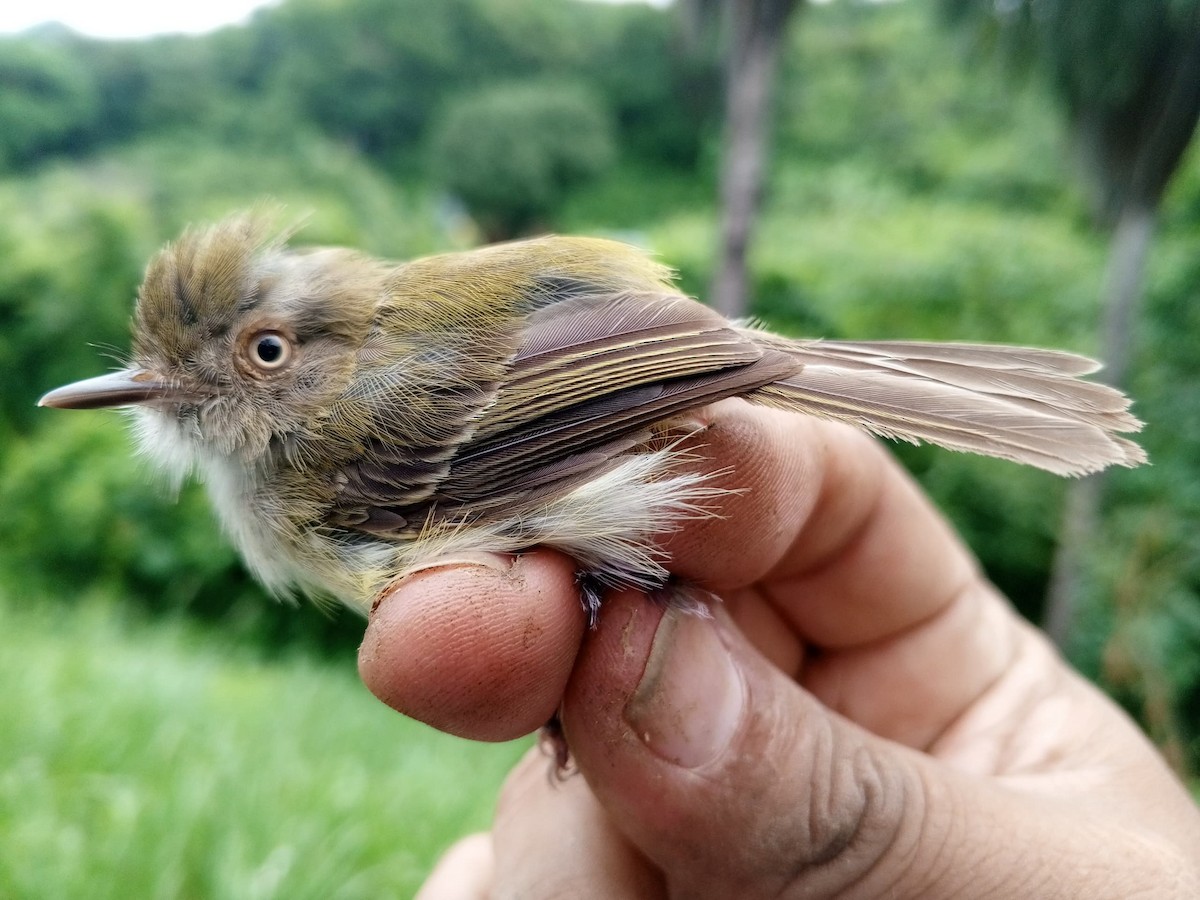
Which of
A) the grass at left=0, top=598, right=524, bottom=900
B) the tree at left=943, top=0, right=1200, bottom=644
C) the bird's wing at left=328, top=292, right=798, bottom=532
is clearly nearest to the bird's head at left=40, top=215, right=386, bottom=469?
the bird's wing at left=328, top=292, right=798, bottom=532

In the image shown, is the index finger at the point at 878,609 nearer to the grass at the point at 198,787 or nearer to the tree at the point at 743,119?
the grass at the point at 198,787

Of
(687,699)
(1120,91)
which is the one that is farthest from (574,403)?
(1120,91)

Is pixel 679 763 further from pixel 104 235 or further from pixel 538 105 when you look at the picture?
pixel 538 105

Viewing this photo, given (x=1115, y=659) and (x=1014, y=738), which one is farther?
(x=1115, y=659)

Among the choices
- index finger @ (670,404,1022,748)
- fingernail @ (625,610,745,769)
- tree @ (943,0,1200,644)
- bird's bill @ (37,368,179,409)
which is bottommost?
index finger @ (670,404,1022,748)

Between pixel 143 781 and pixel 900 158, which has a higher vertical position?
pixel 900 158

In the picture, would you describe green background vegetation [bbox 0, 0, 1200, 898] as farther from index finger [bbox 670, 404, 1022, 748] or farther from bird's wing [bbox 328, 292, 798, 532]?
index finger [bbox 670, 404, 1022, 748]

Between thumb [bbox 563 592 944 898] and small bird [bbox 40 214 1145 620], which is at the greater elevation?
small bird [bbox 40 214 1145 620]

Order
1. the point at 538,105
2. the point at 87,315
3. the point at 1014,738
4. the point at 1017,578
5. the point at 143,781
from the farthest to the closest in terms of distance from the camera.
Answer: the point at 538,105
the point at 87,315
the point at 1017,578
the point at 143,781
the point at 1014,738

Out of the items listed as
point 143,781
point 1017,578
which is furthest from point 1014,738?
point 1017,578
